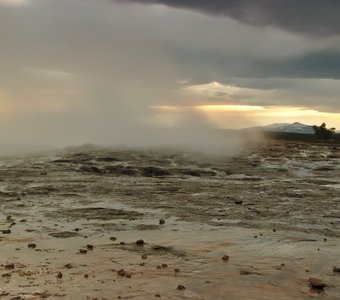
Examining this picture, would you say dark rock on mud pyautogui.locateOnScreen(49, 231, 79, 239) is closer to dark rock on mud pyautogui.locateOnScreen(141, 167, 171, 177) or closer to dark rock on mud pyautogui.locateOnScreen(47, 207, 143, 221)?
dark rock on mud pyautogui.locateOnScreen(47, 207, 143, 221)

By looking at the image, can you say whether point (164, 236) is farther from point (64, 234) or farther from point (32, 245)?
point (32, 245)

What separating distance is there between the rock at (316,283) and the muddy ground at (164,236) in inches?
5.1

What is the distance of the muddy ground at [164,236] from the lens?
33.4 feet

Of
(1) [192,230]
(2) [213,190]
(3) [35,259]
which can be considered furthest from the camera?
(2) [213,190]

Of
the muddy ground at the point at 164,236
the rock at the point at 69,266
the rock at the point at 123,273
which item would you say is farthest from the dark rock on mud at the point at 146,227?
the rock at the point at 123,273

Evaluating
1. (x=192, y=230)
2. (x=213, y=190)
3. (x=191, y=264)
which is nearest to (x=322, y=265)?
(x=191, y=264)

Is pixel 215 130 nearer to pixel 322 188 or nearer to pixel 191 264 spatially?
pixel 322 188

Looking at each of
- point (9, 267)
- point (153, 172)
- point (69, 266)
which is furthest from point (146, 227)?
point (153, 172)

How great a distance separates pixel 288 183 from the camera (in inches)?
1120

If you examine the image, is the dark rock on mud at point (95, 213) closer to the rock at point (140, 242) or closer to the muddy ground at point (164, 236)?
the muddy ground at point (164, 236)

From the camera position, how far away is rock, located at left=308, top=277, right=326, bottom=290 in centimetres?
1035

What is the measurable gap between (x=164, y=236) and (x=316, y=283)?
5040 millimetres

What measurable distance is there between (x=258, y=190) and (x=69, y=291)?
16.6 meters

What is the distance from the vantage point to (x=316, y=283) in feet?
34.2
